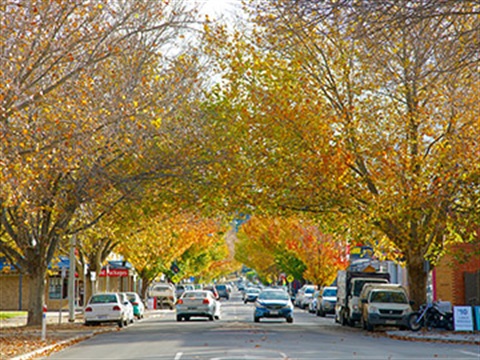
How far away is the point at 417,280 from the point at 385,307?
5.77ft

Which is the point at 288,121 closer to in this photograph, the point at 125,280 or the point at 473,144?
the point at 473,144

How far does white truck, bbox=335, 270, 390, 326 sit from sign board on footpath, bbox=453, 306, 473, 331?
7982mm

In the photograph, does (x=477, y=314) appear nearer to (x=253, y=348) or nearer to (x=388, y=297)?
(x=388, y=297)

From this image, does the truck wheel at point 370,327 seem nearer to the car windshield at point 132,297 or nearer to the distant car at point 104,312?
the distant car at point 104,312

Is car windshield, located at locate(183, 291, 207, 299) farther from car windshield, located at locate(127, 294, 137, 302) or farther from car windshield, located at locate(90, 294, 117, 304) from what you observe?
car windshield, located at locate(127, 294, 137, 302)

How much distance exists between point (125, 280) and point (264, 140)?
56500 mm

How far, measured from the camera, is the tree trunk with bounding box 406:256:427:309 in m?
33.0

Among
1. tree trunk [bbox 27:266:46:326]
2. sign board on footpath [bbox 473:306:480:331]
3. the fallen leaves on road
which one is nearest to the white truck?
sign board on footpath [bbox 473:306:480:331]

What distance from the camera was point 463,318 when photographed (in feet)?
96.2

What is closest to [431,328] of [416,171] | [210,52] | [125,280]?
[416,171]

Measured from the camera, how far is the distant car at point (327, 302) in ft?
169

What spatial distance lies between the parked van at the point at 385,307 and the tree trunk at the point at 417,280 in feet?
1.42

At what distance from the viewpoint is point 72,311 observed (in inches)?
1613

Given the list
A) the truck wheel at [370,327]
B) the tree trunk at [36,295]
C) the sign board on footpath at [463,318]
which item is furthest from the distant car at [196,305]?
the sign board on footpath at [463,318]
